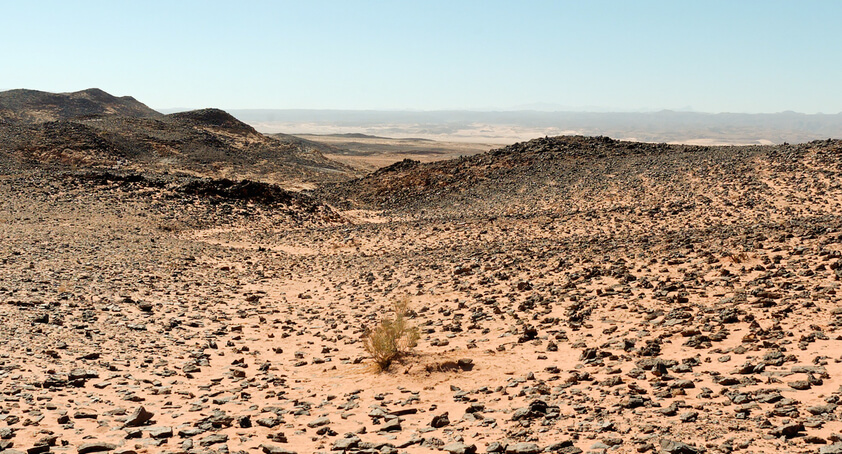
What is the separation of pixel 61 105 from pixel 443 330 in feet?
266

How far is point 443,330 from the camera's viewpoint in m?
11.6

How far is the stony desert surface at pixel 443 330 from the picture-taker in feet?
22.2

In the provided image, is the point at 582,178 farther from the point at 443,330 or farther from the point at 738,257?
the point at 443,330

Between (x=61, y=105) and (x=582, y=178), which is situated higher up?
(x=61, y=105)

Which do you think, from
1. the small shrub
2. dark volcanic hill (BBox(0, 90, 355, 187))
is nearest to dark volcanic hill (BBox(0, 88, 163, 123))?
dark volcanic hill (BBox(0, 90, 355, 187))

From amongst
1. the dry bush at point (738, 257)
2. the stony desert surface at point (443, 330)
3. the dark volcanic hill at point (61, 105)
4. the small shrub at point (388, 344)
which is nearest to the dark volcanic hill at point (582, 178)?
the stony desert surface at point (443, 330)

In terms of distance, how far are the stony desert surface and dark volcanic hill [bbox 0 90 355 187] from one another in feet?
59.4

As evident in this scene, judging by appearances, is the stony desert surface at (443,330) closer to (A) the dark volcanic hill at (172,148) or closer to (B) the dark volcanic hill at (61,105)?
(A) the dark volcanic hill at (172,148)

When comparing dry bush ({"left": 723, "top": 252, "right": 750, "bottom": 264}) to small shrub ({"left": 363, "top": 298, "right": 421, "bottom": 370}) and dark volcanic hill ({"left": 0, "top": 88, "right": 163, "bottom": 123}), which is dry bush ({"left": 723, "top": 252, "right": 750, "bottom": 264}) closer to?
small shrub ({"left": 363, "top": 298, "right": 421, "bottom": 370})

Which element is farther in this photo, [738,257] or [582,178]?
[582,178]

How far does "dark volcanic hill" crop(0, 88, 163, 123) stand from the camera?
227 ft

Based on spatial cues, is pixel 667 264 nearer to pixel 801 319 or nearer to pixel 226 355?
pixel 801 319

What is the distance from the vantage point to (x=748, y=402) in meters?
6.52

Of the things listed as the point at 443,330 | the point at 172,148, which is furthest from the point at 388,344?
the point at 172,148
